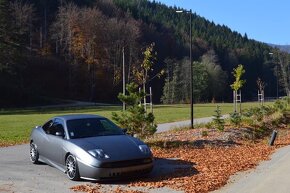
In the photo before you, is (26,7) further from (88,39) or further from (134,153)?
(134,153)

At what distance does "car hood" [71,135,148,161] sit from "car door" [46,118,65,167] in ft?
1.62

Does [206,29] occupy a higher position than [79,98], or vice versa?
[206,29]

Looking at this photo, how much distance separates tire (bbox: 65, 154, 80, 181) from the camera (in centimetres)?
1004

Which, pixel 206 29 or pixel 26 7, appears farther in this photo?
pixel 206 29

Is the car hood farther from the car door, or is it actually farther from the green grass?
the green grass

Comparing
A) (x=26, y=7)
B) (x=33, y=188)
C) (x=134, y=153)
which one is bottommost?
(x=33, y=188)

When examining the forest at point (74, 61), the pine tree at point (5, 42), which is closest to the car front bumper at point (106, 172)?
the pine tree at point (5, 42)

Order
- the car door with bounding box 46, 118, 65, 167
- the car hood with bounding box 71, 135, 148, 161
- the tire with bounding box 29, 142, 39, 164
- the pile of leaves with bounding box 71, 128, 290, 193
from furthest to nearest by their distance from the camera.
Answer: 1. the tire with bounding box 29, 142, 39, 164
2. the car door with bounding box 46, 118, 65, 167
3. the car hood with bounding box 71, 135, 148, 161
4. the pile of leaves with bounding box 71, 128, 290, 193

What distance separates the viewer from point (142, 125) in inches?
618

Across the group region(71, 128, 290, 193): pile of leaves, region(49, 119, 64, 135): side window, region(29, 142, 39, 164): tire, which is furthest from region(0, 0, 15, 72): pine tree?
region(49, 119, 64, 135): side window

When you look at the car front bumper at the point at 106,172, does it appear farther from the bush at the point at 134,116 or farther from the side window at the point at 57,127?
the bush at the point at 134,116

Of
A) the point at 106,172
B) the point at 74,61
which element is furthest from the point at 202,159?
the point at 74,61

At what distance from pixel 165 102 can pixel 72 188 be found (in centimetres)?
7602

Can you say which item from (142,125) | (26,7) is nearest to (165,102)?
(26,7)
